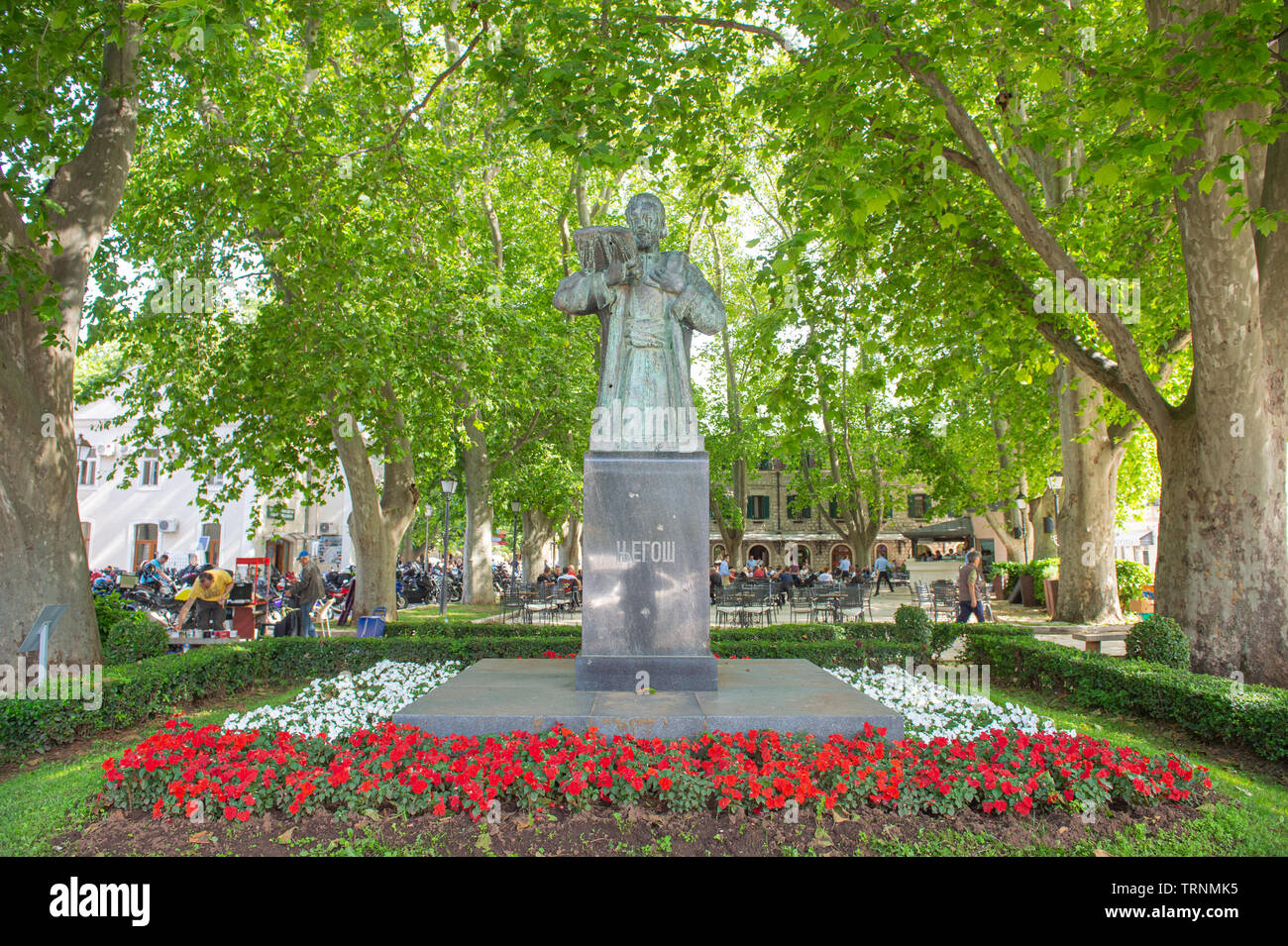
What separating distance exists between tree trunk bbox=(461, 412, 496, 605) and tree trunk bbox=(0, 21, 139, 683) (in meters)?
13.3

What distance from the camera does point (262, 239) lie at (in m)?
12.9

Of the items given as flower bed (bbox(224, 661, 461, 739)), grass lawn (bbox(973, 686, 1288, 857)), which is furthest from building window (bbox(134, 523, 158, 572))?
grass lawn (bbox(973, 686, 1288, 857))

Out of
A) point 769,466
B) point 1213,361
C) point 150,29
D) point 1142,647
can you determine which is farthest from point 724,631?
point 769,466

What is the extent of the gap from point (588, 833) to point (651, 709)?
4.39 feet

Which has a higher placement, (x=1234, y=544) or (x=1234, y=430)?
(x=1234, y=430)

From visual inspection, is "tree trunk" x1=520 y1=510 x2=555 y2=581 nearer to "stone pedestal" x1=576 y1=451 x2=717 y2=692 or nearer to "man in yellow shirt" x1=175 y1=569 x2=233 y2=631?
"man in yellow shirt" x1=175 y1=569 x2=233 y2=631

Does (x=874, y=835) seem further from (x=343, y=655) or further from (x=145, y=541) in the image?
(x=145, y=541)

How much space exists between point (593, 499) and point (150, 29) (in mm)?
4980

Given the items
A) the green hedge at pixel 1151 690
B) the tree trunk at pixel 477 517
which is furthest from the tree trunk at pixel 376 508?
the green hedge at pixel 1151 690

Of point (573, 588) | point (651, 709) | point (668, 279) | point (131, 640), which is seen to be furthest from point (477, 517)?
point (651, 709)

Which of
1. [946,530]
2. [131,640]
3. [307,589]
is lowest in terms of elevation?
[131,640]

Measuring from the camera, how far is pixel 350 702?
697 centimetres

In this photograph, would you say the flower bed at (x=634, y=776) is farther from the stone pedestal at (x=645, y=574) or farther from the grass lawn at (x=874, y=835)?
the stone pedestal at (x=645, y=574)

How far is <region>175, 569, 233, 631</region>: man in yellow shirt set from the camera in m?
13.0
